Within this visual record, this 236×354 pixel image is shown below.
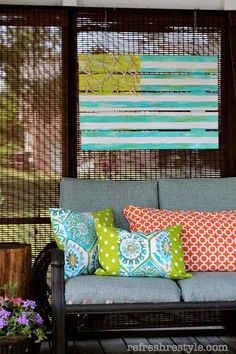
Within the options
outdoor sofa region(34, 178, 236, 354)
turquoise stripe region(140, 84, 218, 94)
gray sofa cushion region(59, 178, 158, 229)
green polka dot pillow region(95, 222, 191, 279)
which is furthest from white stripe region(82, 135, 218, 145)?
outdoor sofa region(34, 178, 236, 354)

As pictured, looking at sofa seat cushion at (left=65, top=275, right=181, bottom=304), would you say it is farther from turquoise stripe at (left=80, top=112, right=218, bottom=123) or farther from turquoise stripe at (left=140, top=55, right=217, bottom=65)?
turquoise stripe at (left=140, top=55, right=217, bottom=65)

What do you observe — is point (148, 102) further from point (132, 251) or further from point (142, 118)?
point (132, 251)

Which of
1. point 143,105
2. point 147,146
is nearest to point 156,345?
point 147,146

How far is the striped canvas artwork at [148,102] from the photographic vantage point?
4.52 m

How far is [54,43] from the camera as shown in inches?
178

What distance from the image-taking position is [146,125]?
4547 mm

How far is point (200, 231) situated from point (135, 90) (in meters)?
1.29

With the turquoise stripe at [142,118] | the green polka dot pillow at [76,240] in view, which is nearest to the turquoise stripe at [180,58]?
the turquoise stripe at [142,118]

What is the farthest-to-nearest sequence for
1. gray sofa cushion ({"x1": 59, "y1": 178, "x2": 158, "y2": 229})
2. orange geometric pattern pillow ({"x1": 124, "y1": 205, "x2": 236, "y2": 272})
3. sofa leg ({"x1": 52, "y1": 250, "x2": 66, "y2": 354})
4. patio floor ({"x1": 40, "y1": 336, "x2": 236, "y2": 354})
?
1. gray sofa cushion ({"x1": 59, "y1": 178, "x2": 158, "y2": 229})
2. patio floor ({"x1": 40, "y1": 336, "x2": 236, "y2": 354})
3. orange geometric pattern pillow ({"x1": 124, "y1": 205, "x2": 236, "y2": 272})
4. sofa leg ({"x1": 52, "y1": 250, "x2": 66, "y2": 354})

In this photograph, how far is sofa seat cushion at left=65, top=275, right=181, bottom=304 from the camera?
3279 mm

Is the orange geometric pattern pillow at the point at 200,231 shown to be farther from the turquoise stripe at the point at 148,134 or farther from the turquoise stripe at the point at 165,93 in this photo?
the turquoise stripe at the point at 165,93

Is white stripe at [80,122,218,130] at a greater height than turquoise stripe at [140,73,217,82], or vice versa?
turquoise stripe at [140,73,217,82]

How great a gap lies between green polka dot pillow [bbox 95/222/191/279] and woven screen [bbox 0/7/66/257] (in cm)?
100

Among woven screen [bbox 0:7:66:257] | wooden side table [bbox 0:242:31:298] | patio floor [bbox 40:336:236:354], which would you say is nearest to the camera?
wooden side table [bbox 0:242:31:298]
